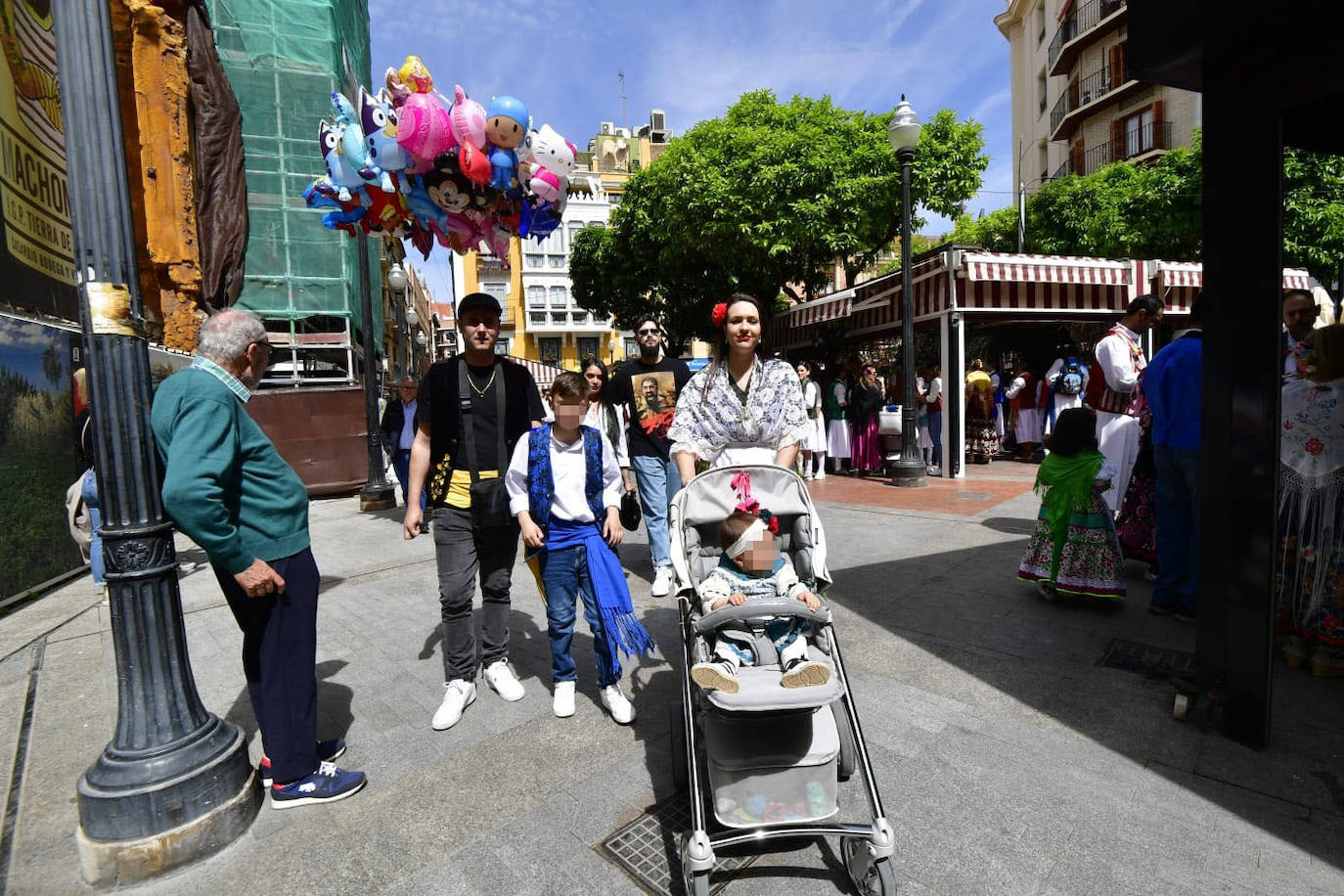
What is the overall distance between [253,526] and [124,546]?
0.41m

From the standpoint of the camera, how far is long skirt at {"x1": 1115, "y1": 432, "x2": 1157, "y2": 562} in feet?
17.9

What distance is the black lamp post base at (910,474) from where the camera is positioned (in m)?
11.0

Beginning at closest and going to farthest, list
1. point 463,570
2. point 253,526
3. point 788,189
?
point 253,526 < point 463,570 < point 788,189

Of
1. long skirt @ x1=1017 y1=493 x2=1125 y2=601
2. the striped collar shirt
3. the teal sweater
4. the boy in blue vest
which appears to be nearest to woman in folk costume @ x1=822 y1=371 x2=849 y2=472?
long skirt @ x1=1017 y1=493 x2=1125 y2=601

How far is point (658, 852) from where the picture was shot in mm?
2445

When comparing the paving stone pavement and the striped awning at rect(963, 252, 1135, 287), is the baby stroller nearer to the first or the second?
the paving stone pavement

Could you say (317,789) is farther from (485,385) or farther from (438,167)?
(438,167)

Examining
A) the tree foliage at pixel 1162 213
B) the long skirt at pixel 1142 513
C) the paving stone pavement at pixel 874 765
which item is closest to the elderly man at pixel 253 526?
the paving stone pavement at pixel 874 765

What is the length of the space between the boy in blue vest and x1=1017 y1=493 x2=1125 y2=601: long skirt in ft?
11.1

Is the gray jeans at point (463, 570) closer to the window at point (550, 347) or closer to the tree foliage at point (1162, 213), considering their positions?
the tree foliage at point (1162, 213)

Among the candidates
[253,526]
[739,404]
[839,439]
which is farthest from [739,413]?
Answer: [839,439]

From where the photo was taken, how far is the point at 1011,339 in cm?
2014

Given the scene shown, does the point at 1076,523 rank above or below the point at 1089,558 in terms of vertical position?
above

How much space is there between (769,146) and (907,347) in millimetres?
10547
